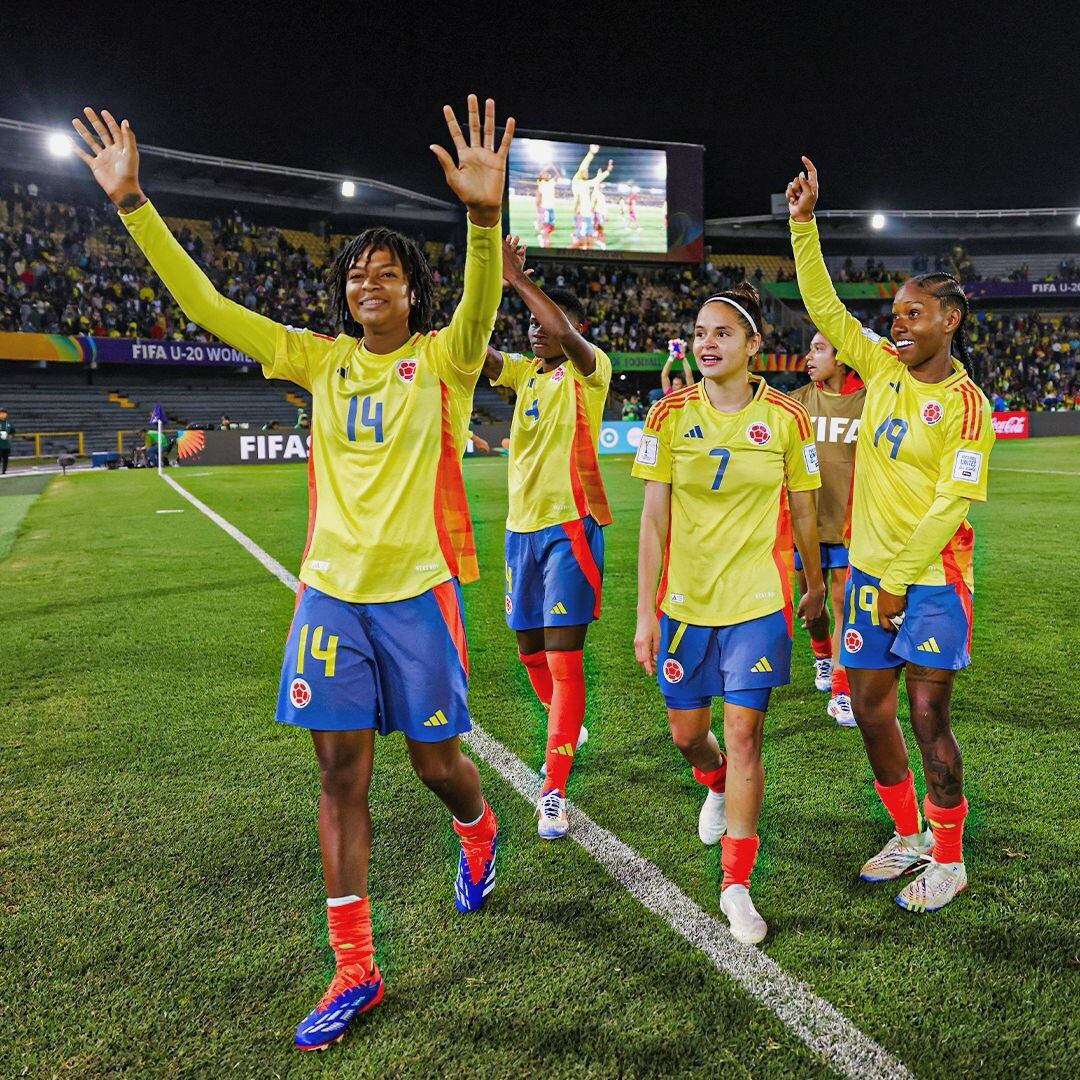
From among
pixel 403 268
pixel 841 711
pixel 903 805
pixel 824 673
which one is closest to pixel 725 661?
pixel 903 805

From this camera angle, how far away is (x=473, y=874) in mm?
3062

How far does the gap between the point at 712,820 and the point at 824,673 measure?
2.43 m

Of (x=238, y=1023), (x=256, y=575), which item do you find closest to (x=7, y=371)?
(x=256, y=575)

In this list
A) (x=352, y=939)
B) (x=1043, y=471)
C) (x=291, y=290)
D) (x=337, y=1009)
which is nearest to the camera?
(x=337, y=1009)

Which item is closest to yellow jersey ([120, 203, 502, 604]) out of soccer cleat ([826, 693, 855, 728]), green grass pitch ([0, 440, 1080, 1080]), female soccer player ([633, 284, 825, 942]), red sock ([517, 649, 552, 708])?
female soccer player ([633, 284, 825, 942])

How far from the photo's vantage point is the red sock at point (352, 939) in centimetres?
253

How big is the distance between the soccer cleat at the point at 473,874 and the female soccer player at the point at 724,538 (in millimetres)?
821

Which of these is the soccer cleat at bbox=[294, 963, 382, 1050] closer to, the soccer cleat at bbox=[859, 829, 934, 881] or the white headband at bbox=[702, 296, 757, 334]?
the soccer cleat at bbox=[859, 829, 934, 881]

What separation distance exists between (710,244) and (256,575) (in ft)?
157

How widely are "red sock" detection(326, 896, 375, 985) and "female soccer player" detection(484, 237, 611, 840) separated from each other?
4.66ft

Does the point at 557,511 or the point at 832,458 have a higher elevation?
the point at 832,458

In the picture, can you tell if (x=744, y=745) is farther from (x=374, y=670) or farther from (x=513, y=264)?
(x=513, y=264)

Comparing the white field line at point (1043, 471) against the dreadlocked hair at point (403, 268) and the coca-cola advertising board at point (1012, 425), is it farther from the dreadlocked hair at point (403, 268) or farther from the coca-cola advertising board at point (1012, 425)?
the dreadlocked hair at point (403, 268)

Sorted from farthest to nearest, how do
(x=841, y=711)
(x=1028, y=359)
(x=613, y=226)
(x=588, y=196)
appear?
(x=1028, y=359) < (x=613, y=226) < (x=588, y=196) < (x=841, y=711)
